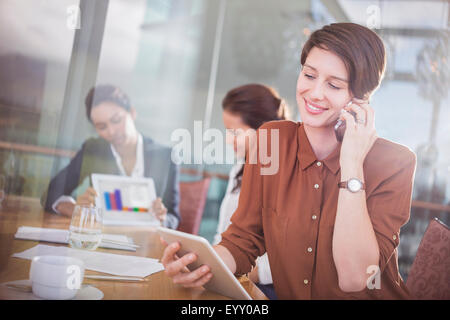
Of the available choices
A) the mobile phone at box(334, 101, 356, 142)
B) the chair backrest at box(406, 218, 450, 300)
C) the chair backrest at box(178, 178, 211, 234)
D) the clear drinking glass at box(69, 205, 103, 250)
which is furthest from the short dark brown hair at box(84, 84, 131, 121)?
the chair backrest at box(406, 218, 450, 300)

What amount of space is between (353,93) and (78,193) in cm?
123

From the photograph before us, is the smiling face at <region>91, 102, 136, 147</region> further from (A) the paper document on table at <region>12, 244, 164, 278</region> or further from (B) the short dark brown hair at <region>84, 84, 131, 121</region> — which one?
(A) the paper document on table at <region>12, 244, 164, 278</region>

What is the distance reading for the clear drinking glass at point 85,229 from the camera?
3.63ft

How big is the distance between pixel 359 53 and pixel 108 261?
2.61 feet

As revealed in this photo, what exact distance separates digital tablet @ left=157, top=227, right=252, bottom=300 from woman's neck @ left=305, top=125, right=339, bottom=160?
19.6 inches

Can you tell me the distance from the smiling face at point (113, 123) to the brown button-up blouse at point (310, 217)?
130cm

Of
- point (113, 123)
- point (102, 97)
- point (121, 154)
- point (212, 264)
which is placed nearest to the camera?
point (212, 264)

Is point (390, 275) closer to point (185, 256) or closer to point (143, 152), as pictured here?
point (185, 256)

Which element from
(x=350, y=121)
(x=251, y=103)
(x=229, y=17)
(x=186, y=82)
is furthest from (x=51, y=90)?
(x=229, y=17)

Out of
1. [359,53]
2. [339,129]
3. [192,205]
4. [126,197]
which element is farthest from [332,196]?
[192,205]

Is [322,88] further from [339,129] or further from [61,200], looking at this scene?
[61,200]

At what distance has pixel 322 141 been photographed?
4.01 feet
